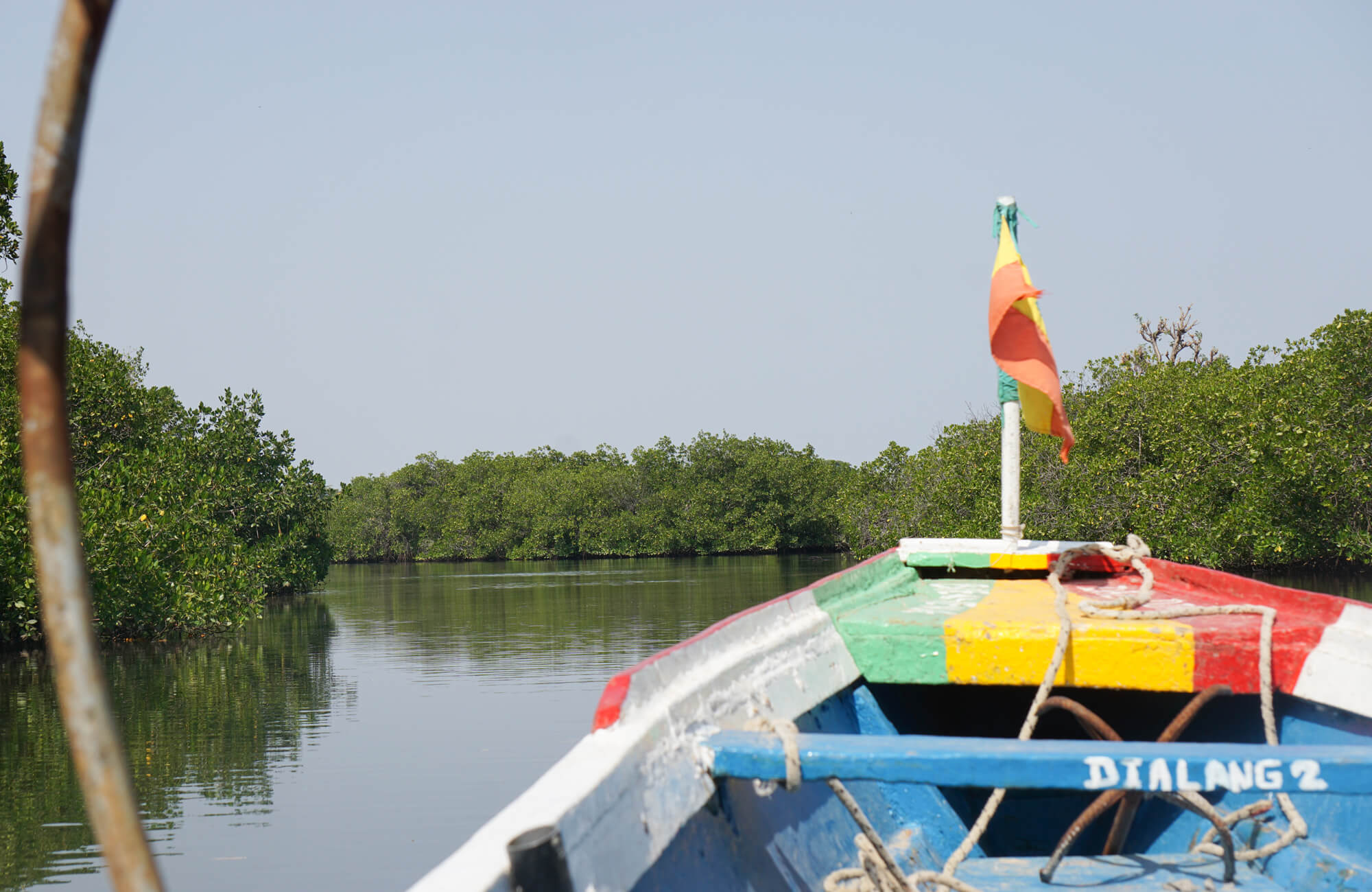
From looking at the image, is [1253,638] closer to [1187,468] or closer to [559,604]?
[1187,468]

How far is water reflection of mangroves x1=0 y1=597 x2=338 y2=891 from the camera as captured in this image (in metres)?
8.24

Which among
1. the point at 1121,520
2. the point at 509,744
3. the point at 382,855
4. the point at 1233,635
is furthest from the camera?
the point at 1121,520

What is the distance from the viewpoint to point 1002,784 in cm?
197

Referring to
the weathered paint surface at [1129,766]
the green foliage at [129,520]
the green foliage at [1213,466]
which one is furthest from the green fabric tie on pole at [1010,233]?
the green foliage at [1213,466]

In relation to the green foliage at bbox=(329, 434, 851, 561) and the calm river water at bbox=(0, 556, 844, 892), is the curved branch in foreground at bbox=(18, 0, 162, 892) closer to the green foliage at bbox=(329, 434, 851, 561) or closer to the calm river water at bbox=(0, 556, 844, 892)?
the calm river water at bbox=(0, 556, 844, 892)

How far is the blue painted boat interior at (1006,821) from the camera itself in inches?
99.0

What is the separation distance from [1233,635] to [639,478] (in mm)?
66025

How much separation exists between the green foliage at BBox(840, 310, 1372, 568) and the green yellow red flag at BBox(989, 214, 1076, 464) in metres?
20.4

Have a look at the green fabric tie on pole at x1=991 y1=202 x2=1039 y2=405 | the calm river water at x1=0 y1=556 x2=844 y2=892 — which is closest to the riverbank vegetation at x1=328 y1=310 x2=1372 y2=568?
the calm river water at x1=0 y1=556 x2=844 y2=892

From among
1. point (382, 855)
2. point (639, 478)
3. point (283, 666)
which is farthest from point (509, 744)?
point (639, 478)

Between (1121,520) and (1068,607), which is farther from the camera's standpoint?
(1121,520)

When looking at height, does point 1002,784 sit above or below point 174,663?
above

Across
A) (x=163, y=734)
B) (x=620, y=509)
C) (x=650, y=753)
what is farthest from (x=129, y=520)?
(x=620, y=509)

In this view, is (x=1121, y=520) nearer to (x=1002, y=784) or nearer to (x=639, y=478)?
(x=1002, y=784)
